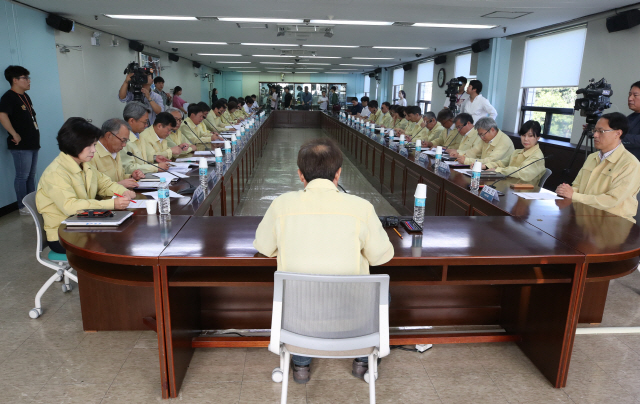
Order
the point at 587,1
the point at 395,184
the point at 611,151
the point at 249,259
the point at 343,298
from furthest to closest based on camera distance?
the point at 395,184 < the point at 587,1 < the point at 611,151 < the point at 249,259 < the point at 343,298

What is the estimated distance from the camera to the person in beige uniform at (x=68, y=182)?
6.28ft

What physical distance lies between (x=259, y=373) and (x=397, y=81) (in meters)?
11.9

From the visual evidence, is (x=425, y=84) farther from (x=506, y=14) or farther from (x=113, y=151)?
(x=113, y=151)

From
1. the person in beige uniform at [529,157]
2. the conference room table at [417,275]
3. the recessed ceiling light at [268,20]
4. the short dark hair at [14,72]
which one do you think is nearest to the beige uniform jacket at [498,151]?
the person in beige uniform at [529,157]

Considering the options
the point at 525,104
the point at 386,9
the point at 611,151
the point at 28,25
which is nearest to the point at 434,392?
the point at 611,151

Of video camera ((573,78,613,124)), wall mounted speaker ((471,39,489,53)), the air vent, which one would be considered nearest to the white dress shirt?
the air vent

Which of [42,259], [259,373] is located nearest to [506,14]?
[259,373]

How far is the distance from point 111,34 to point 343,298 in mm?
7200

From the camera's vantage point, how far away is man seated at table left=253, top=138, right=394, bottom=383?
1.22 meters

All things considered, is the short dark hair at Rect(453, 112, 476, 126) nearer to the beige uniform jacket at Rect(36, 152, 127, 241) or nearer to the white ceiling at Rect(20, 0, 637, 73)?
the white ceiling at Rect(20, 0, 637, 73)

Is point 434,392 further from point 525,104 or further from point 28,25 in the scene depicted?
point 525,104

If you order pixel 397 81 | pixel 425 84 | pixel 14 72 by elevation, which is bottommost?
pixel 14 72

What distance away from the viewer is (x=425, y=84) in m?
10.6

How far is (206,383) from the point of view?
5.47 feet
